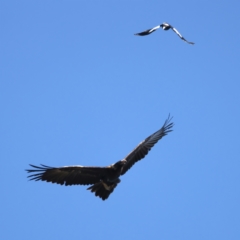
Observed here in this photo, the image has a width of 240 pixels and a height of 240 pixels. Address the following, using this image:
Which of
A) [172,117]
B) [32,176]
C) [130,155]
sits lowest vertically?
[32,176]

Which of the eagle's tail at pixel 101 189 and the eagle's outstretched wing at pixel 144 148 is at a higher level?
the eagle's outstretched wing at pixel 144 148

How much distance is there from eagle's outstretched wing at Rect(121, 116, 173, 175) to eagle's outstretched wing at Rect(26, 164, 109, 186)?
0.99 m

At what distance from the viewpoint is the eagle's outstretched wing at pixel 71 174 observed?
17.9m

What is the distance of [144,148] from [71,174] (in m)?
3.26

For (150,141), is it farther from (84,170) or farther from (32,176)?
(32,176)

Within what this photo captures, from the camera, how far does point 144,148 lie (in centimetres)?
2031

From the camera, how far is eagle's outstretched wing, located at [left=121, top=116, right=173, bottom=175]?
1964 cm

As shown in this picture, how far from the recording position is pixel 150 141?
20.5 metres

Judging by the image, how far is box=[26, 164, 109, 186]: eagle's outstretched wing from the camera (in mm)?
17859

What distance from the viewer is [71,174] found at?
60.1 feet

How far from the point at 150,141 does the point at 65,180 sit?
3.89 m

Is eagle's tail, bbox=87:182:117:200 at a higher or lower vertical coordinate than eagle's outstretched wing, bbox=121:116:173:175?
lower

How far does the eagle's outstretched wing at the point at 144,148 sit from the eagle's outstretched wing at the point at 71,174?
992 mm

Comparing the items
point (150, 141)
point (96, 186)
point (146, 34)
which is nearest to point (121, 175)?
point (96, 186)
